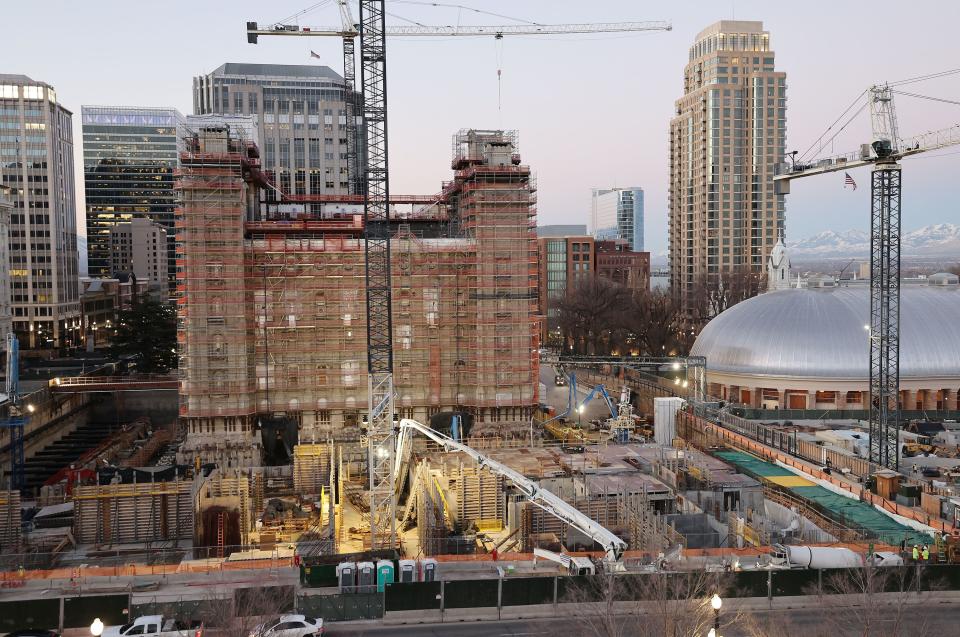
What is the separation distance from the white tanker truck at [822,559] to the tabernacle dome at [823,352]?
3987 centimetres

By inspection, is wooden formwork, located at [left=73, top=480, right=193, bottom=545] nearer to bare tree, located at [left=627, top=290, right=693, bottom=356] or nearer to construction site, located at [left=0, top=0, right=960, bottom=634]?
construction site, located at [left=0, top=0, right=960, bottom=634]

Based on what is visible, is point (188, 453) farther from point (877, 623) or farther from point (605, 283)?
point (605, 283)

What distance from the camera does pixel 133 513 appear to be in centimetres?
3759

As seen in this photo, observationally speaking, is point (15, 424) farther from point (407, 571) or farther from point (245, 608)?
point (407, 571)

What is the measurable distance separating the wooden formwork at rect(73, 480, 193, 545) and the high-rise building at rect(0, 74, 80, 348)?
94.4 meters

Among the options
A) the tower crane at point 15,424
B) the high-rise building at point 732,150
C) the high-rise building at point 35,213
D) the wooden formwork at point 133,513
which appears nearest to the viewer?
the wooden formwork at point 133,513

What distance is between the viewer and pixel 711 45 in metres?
148

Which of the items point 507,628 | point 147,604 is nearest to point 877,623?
point 507,628

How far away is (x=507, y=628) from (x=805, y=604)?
977cm

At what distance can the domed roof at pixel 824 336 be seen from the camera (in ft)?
217

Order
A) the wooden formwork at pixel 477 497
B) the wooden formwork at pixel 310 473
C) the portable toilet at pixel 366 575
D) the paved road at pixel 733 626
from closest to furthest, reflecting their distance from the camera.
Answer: the paved road at pixel 733 626 < the portable toilet at pixel 366 575 < the wooden formwork at pixel 477 497 < the wooden formwork at pixel 310 473

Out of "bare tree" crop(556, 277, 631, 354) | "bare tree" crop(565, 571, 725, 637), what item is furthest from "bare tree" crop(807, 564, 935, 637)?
"bare tree" crop(556, 277, 631, 354)

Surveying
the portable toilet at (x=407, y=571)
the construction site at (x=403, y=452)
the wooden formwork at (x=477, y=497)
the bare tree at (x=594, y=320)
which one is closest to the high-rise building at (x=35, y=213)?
the construction site at (x=403, y=452)

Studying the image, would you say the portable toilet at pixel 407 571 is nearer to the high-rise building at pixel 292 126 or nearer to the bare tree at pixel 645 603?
the bare tree at pixel 645 603
